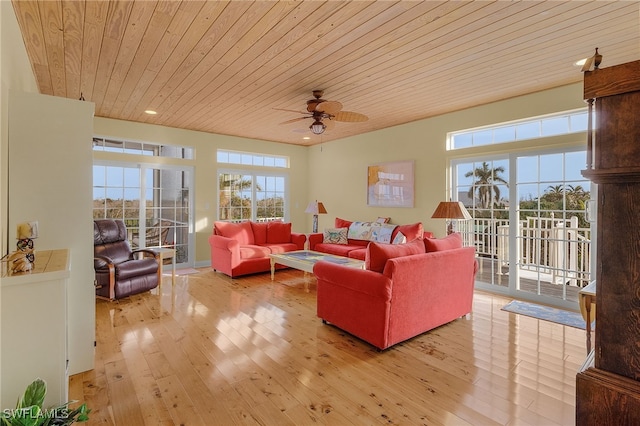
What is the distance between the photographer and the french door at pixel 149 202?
5344 millimetres

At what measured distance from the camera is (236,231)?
5723 mm

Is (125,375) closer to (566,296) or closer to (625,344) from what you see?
(625,344)

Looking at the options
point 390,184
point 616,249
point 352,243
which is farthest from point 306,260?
point 616,249

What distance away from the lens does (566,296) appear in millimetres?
3977

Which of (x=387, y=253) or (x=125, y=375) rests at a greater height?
(x=387, y=253)

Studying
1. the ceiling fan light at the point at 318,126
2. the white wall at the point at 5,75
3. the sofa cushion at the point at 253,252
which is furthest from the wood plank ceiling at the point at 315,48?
the sofa cushion at the point at 253,252

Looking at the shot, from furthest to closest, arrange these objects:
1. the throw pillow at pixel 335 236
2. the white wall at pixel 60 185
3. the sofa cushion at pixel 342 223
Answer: the sofa cushion at pixel 342 223 → the throw pillow at pixel 335 236 → the white wall at pixel 60 185

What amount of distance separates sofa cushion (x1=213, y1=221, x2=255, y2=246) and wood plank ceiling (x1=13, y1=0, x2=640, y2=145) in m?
2.17

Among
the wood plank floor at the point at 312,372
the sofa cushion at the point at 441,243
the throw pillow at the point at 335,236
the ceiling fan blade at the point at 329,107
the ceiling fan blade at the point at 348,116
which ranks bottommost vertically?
the wood plank floor at the point at 312,372

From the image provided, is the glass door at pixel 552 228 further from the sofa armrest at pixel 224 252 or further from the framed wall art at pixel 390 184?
the sofa armrest at pixel 224 252

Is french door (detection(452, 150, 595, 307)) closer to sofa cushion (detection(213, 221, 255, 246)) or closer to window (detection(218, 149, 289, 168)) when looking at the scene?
sofa cushion (detection(213, 221, 255, 246))

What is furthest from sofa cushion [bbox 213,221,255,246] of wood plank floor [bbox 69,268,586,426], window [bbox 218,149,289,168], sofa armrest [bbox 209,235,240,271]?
wood plank floor [bbox 69,268,586,426]

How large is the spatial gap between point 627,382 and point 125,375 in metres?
2.78

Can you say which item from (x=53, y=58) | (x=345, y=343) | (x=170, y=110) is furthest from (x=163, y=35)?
(x=345, y=343)
